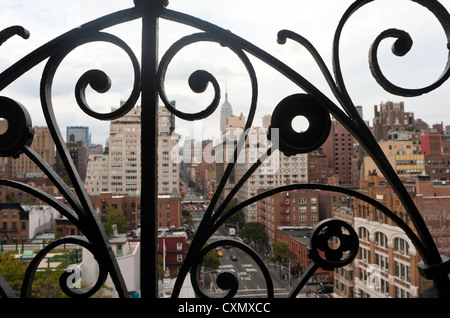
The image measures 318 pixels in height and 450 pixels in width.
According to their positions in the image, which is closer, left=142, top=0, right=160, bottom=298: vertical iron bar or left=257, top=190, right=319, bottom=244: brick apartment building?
left=142, top=0, right=160, bottom=298: vertical iron bar

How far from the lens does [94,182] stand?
422 cm

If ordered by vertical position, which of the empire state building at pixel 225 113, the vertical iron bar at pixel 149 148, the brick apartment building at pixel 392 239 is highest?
the empire state building at pixel 225 113


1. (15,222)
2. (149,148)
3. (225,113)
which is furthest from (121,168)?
(15,222)

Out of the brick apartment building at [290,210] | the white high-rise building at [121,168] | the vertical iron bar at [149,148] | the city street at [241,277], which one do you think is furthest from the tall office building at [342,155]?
the vertical iron bar at [149,148]

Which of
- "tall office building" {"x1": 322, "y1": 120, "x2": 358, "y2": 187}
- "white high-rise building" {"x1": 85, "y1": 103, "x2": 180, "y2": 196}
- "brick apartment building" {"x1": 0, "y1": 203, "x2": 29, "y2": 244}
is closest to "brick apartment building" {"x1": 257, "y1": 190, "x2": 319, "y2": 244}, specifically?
"tall office building" {"x1": 322, "y1": 120, "x2": 358, "y2": 187}

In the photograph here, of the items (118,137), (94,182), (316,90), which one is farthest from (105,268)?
(94,182)

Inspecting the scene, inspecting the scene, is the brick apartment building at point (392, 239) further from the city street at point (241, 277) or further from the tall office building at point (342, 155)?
the city street at point (241, 277)

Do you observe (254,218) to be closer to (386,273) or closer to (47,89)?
(47,89)

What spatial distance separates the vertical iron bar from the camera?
0.46m

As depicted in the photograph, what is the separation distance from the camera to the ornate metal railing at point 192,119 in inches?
18.4

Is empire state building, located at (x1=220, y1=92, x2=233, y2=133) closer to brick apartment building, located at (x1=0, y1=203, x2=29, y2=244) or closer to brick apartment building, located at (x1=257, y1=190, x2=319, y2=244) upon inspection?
brick apartment building, located at (x1=257, y1=190, x2=319, y2=244)

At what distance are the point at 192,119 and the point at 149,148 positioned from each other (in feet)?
0.26
